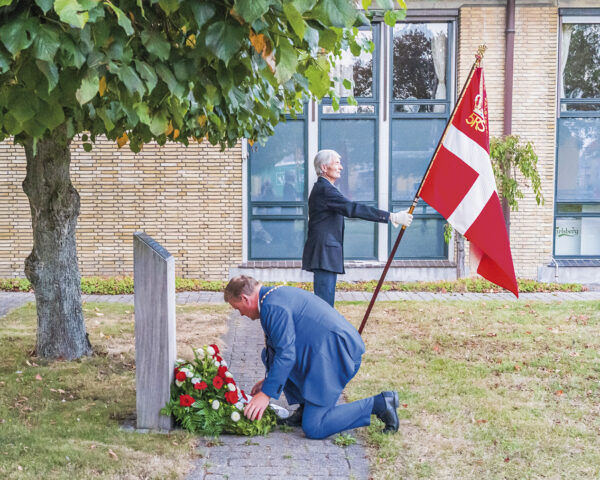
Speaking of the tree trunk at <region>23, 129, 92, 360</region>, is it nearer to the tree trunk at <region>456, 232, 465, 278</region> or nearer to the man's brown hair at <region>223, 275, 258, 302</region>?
the man's brown hair at <region>223, 275, 258, 302</region>

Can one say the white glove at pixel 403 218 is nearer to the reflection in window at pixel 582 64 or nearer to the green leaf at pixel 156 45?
the green leaf at pixel 156 45

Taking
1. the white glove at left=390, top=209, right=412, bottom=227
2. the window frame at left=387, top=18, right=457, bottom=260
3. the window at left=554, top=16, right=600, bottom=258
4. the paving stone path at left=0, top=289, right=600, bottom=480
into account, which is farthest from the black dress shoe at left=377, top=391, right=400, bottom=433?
the window at left=554, top=16, right=600, bottom=258

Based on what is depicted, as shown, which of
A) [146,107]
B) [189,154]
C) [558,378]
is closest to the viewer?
[146,107]

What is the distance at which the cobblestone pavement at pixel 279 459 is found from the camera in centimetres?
406

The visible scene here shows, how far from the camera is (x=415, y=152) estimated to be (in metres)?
12.6

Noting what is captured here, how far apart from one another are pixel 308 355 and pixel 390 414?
76 centimetres

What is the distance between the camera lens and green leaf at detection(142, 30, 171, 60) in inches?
113

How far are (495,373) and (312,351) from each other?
9.04 ft

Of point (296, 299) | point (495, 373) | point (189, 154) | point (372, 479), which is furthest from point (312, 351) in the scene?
point (189, 154)

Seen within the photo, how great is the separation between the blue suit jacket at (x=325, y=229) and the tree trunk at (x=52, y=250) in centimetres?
239

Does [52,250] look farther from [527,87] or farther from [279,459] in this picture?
[527,87]

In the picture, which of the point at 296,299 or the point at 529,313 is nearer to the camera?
the point at 296,299

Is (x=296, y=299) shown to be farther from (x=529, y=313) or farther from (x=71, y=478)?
(x=529, y=313)

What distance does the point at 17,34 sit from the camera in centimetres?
252
